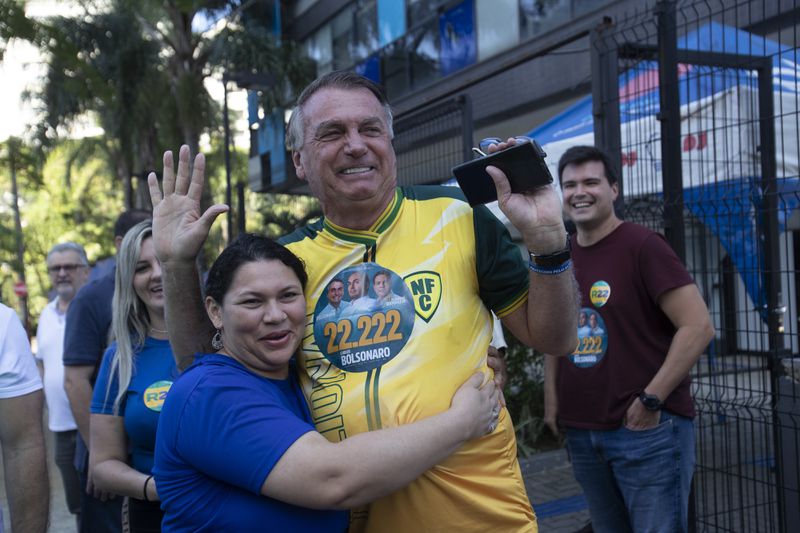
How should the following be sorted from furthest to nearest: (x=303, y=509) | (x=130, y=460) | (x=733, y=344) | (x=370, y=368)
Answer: (x=733, y=344), (x=130, y=460), (x=370, y=368), (x=303, y=509)

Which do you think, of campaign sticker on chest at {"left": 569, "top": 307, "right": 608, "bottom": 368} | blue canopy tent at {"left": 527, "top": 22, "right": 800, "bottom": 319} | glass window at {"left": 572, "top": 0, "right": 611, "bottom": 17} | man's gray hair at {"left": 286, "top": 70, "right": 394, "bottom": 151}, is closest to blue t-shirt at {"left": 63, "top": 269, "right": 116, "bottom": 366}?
man's gray hair at {"left": 286, "top": 70, "right": 394, "bottom": 151}

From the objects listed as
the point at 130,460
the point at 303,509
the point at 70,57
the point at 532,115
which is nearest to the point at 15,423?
the point at 130,460

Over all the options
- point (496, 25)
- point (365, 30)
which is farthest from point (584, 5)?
point (365, 30)

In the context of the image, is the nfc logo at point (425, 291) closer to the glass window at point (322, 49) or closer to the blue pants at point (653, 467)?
the blue pants at point (653, 467)

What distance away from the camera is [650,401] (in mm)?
2920

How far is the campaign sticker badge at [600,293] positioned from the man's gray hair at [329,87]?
1549 millimetres

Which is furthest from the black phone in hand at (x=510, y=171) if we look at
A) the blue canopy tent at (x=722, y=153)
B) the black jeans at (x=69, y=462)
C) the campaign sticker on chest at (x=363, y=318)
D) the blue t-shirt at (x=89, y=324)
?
the black jeans at (x=69, y=462)

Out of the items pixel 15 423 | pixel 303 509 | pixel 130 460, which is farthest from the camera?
pixel 130 460

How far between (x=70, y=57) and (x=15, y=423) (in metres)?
7.44

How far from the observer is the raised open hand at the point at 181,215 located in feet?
6.37

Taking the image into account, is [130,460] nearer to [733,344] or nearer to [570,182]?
[570,182]

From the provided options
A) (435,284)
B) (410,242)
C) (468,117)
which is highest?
(468,117)

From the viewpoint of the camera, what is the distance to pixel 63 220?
32.6 metres

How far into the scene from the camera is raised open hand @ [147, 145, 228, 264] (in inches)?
76.5
